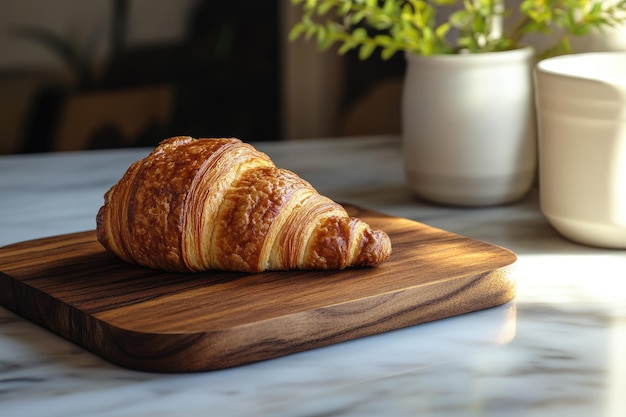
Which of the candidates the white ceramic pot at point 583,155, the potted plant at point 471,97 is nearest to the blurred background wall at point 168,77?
the potted plant at point 471,97

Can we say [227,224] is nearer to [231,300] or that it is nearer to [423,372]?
[231,300]

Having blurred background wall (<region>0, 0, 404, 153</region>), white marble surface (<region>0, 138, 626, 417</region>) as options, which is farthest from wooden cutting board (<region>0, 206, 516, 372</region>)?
blurred background wall (<region>0, 0, 404, 153</region>)

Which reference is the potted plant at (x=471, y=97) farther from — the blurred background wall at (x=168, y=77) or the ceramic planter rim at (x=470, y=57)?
the blurred background wall at (x=168, y=77)

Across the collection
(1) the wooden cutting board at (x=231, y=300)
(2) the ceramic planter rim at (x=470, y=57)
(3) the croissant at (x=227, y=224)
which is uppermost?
(2) the ceramic planter rim at (x=470, y=57)

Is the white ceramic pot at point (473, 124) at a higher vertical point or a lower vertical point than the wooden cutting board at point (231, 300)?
higher

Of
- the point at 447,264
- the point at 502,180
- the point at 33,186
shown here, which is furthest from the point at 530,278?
the point at 33,186

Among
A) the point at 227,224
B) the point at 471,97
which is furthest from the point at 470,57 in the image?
the point at 227,224
